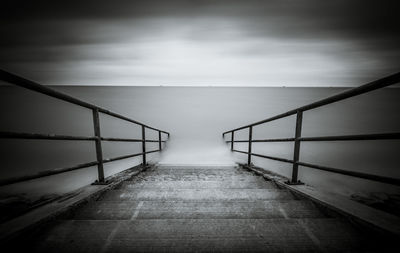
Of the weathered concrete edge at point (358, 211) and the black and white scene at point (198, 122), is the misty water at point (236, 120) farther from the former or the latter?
the weathered concrete edge at point (358, 211)

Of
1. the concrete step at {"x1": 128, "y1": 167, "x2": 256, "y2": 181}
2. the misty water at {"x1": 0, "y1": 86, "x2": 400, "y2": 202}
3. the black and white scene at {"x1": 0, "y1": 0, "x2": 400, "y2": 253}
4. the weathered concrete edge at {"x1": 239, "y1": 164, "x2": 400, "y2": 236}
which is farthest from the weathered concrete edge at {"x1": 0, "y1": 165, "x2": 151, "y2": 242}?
the misty water at {"x1": 0, "y1": 86, "x2": 400, "y2": 202}

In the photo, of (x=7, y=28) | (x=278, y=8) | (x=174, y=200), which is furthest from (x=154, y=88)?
(x=174, y=200)

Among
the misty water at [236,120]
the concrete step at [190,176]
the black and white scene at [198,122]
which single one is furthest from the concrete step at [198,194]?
the misty water at [236,120]

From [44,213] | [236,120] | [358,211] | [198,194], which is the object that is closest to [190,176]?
[198,194]

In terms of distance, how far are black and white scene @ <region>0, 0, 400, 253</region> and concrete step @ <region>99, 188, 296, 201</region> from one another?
2 centimetres

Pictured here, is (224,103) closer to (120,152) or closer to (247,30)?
(247,30)

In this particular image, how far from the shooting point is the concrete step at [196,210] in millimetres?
910

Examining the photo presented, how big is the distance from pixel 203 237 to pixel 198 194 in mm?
547

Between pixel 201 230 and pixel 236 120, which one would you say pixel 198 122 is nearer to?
pixel 236 120

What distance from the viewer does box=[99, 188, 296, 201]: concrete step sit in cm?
118

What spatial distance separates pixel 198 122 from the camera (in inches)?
334

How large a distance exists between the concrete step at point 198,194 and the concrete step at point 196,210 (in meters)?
0.10

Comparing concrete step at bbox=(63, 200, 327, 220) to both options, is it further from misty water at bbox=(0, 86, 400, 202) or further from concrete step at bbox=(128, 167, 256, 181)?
misty water at bbox=(0, 86, 400, 202)

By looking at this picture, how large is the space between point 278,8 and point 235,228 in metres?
5.48
